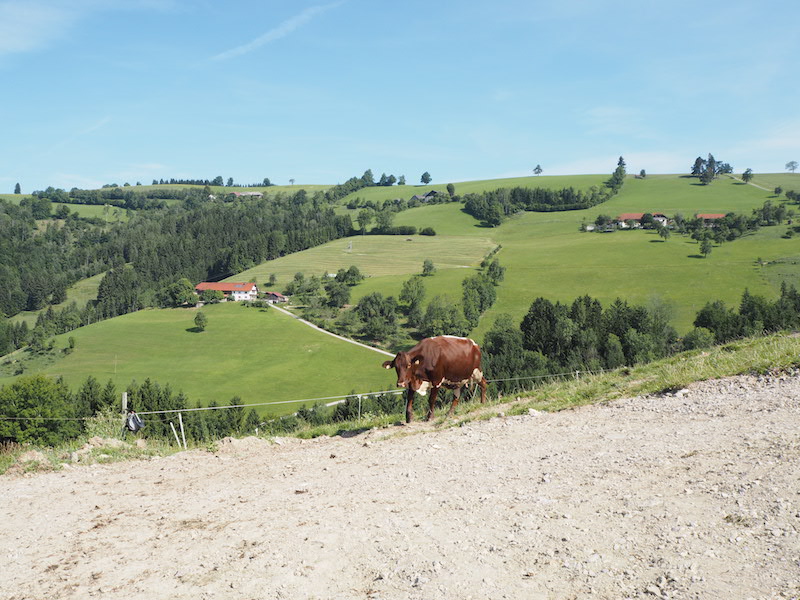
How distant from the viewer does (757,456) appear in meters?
10.1

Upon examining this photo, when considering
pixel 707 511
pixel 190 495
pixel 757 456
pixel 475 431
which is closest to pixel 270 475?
pixel 190 495

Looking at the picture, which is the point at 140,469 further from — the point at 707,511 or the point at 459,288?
the point at 459,288

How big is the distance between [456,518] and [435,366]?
27.8 feet

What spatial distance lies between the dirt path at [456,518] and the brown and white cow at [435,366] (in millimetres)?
2931

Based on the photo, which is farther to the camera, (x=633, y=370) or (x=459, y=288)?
(x=459, y=288)

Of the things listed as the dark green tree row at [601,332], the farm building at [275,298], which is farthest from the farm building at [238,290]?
the dark green tree row at [601,332]

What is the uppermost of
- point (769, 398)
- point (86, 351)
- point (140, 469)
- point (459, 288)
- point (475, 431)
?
point (769, 398)

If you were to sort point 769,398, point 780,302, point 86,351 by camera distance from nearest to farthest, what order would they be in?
point 769,398 → point 780,302 → point 86,351

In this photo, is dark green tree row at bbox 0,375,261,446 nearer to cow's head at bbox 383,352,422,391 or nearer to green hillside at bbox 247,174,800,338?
cow's head at bbox 383,352,422,391

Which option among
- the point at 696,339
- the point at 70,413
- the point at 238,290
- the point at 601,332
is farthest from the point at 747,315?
the point at 238,290

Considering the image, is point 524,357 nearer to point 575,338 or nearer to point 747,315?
point 575,338

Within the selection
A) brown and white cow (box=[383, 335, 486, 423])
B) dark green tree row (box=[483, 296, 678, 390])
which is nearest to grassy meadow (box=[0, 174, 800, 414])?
dark green tree row (box=[483, 296, 678, 390])

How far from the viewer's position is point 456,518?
9.00 meters

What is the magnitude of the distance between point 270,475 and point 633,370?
13147 mm
